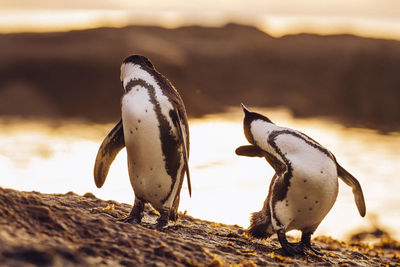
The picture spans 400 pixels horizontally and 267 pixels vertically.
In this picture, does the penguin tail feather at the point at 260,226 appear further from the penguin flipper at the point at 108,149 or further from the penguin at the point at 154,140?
the penguin flipper at the point at 108,149

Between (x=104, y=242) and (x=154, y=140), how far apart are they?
1097mm

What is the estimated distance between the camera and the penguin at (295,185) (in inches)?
206

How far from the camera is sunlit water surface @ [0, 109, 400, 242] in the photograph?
30.8 ft

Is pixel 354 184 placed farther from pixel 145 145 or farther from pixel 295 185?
pixel 145 145

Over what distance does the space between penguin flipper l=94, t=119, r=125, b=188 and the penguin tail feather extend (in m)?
1.33

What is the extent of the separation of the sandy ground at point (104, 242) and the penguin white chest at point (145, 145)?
352mm

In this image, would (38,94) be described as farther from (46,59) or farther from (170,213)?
(170,213)

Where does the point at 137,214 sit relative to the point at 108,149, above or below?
below

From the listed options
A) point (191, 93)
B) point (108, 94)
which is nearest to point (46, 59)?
point (108, 94)

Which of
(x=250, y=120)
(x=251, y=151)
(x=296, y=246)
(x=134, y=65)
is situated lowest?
(x=296, y=246)

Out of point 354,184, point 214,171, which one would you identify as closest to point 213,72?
point 214,171

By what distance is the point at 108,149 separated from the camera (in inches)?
219

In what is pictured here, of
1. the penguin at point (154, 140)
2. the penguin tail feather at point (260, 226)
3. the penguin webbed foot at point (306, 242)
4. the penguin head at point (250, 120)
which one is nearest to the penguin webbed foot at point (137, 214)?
the penguin at point (154, 140)

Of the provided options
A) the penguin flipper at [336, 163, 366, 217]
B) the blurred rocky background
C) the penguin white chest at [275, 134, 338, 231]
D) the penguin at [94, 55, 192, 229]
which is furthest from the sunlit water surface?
the blurred rocky background
